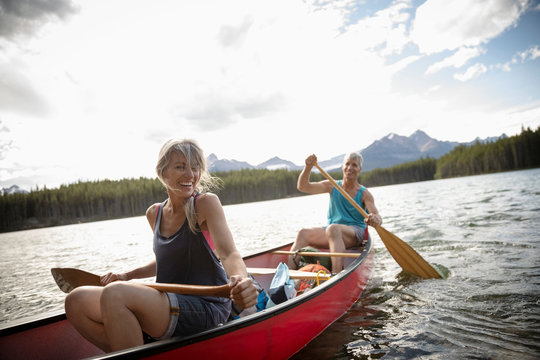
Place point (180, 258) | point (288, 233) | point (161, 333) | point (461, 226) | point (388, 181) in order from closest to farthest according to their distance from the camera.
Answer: point (161, 333), point (180, 258), point (461, 226), point (288, 233), point (388, 181)

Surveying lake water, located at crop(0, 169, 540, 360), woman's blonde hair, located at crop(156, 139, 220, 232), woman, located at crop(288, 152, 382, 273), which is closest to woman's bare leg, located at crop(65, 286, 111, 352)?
woman's blonde hair, located at crop(156, 139, 220, 232)

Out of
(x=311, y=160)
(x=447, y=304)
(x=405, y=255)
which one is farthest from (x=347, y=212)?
(x=447, y=304)

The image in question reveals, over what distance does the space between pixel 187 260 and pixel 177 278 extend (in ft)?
0.59

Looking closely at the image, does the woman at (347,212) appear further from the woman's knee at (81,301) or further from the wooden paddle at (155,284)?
the woman's knee at (81,301)

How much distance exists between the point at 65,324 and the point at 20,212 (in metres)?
77.3

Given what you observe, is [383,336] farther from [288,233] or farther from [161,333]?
[288,233]

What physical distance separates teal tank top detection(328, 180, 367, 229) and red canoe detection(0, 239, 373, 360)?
6.94 ft

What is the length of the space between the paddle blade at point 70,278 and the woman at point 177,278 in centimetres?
88

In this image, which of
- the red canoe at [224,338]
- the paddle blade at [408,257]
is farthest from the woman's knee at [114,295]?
the paddle blade at [408,257]

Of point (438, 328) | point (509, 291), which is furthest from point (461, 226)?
point (438, 328)

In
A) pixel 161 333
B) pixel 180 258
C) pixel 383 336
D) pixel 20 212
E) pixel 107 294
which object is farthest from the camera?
pixel 20 212

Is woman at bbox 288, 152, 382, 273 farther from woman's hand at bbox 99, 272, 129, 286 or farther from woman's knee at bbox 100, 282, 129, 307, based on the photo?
woman's knee at bbox 100, 282, 129, 307

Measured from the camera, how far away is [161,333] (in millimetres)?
2199

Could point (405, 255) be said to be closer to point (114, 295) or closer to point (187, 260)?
point (187, 260)
